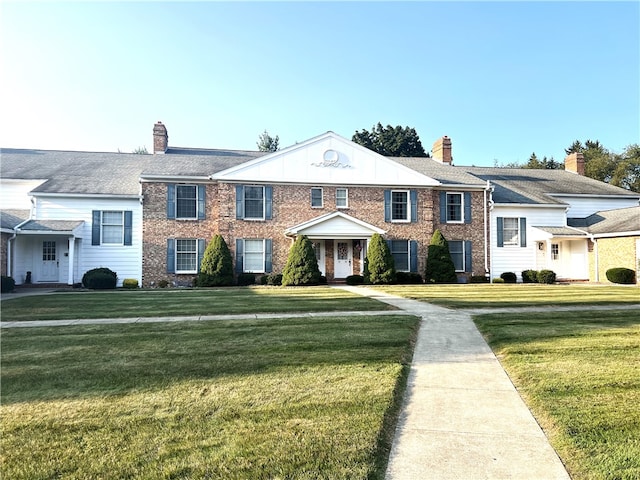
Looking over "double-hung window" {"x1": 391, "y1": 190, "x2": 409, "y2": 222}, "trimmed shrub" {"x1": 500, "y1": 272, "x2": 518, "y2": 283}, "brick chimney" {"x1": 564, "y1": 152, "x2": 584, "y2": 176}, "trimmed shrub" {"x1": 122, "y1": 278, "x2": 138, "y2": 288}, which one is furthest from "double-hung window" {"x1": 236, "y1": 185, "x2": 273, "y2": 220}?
"brick chimney" {"x1": 564, "y1": 152, "x2": 584, "y2": 176}

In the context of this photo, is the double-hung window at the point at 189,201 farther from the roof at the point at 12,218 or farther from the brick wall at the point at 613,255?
the brick wall at the point at 613,255

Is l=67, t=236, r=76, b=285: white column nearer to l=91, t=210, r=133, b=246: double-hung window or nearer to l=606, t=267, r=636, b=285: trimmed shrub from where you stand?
l=91, t=210, r=133, b=246: double-hung window

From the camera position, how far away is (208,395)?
426cm

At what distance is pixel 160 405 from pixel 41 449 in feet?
3.30

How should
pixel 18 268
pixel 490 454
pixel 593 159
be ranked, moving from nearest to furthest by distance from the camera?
pixel 490 454 → pixel 18 268 → pixel 593 159

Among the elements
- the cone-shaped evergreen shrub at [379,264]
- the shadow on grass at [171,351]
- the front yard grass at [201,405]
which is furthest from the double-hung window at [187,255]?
the front yard grass at [201,405]

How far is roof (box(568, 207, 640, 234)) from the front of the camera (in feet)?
70.7

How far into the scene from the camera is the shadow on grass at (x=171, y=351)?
188 inches

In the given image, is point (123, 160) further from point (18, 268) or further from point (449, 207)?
point (449, 207)

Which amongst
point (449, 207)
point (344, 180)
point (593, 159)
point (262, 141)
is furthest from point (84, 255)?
point (593, 159)

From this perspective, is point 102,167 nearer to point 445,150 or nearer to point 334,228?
point 334,228

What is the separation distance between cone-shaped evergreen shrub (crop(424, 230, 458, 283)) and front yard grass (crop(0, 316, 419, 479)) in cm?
1601

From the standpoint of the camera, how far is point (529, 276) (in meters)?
23.6

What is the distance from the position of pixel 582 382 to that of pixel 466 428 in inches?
73.9
